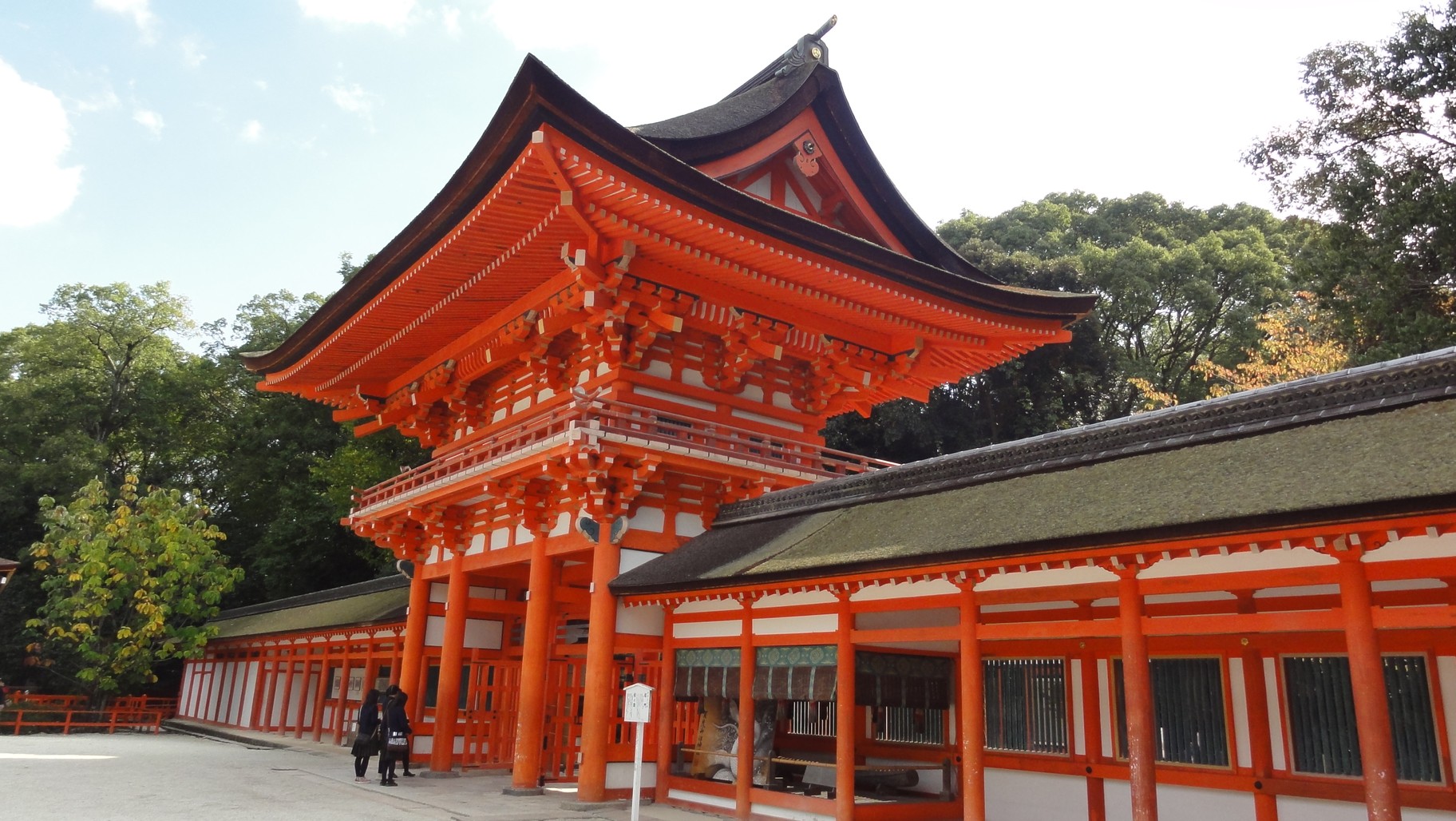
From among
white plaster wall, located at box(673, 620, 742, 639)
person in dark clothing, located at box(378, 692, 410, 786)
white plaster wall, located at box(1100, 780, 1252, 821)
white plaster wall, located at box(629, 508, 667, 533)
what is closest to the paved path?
person in dark clothing, located at box(378, 692, 410, 786)

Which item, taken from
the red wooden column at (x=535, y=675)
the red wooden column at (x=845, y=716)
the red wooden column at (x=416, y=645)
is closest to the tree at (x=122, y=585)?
the red wooden column at (x=416, y=645)

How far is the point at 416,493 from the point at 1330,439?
47.0ft

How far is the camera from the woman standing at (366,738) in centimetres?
1567

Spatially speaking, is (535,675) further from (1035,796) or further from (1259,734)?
(1259,734)

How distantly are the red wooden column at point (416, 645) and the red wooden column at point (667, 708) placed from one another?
6502 mm

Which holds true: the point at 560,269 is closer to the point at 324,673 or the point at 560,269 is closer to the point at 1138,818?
the point at 1138,818

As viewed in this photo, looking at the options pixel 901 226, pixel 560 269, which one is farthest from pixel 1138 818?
pixel 901 226

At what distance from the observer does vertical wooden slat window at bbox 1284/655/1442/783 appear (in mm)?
8578

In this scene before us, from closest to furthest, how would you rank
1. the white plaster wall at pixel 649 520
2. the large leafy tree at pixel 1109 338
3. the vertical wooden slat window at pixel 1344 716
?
1. the vertical wooden slat window at pixel 1344 716
2. the white plaster wall at pixel 649 520
3. the large leafy tree at pixel 1109 338

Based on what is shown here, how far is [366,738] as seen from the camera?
15.7 metres

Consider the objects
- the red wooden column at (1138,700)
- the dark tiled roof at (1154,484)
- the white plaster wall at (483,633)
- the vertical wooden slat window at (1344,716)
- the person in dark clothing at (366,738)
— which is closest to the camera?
the dark tiled roof at (1154,484)

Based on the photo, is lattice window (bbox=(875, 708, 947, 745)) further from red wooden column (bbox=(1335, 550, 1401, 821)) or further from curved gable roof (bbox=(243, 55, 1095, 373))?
curved gable roof (bbox=(243, 55, 1095, 373))

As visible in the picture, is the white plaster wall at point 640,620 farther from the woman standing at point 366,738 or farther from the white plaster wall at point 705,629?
the woman standing at point 366,738

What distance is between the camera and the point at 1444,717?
844 cm
